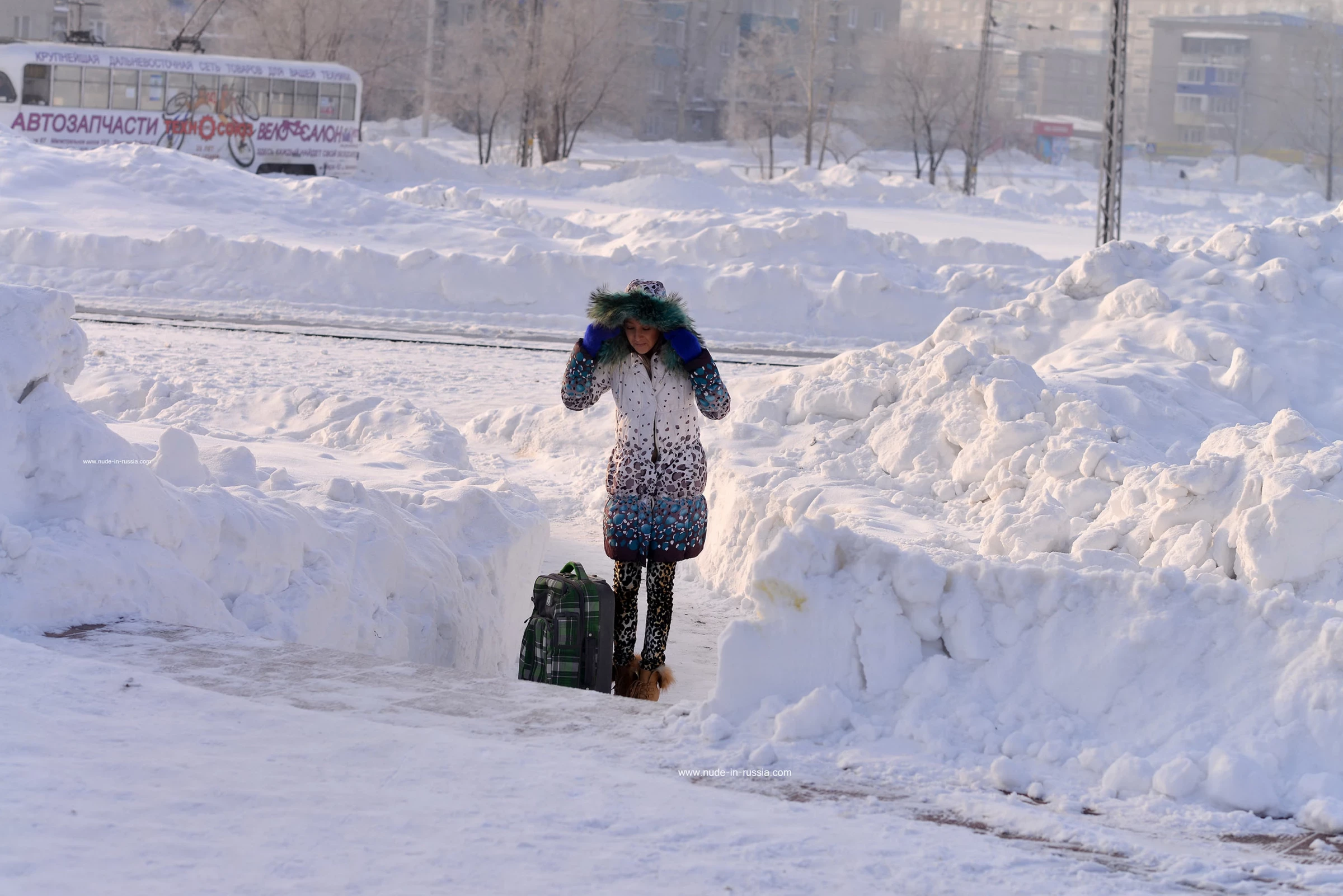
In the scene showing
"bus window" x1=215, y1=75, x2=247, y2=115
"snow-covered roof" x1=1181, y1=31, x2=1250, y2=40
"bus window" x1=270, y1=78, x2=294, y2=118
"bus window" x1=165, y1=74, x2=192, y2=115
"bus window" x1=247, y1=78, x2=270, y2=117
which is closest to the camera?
"bus window" x1=165, y1=74, x2=192, y2=115

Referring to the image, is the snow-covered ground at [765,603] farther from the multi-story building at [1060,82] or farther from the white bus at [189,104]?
the multi-story building at [1060,82]

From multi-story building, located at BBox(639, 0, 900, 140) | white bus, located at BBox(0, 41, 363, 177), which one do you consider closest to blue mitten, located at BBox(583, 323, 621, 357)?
white bus, located at BBox(0, 41, 363, 177)

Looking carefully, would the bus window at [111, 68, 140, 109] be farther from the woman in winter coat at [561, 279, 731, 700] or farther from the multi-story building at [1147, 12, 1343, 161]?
the multi-story building at [1147, 12, 1343, 161]

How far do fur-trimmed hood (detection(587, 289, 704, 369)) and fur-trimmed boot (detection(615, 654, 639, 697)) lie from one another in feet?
3.43

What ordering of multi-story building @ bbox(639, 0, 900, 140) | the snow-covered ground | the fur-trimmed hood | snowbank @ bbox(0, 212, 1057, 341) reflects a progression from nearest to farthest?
the snow-covered ground < the fur-trimmed hood < snowbank @ bbox(0, 212, 1057, 341) < multi-story building @ bbox(639, 0, 900, 140)

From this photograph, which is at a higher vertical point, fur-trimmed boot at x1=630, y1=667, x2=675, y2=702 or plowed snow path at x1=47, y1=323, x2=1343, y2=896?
plowed snow path at x1=47, y1=323, x2=1343, y2=896

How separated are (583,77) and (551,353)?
1237 inches

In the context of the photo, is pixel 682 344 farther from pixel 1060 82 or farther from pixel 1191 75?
pixel 1060 82


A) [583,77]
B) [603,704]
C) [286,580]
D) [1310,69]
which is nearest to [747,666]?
[603,704]

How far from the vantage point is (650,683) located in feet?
16.2

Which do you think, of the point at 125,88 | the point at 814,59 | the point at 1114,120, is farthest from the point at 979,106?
the point at 1114,120

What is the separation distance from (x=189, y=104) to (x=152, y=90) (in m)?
0.75

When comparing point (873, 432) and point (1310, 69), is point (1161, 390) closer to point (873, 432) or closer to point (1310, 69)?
point (873, 432)

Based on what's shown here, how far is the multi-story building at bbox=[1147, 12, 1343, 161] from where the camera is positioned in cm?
6259
